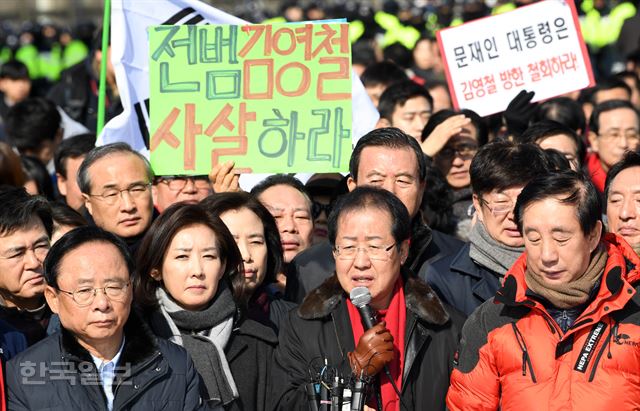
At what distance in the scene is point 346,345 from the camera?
17.3ft

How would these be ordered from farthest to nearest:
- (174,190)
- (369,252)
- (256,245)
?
(174,190), (256,245), (369,252)

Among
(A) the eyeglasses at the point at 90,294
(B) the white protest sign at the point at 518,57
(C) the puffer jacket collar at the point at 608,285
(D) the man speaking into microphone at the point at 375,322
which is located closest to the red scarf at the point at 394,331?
(D) the man speaking into microphone at the point at 375,322

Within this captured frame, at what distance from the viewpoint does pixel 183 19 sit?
25.3ft

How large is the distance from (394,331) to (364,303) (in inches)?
15.0

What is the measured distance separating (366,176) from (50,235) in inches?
62.3

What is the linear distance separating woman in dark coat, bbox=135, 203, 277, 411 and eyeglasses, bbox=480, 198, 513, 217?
4.06 feet

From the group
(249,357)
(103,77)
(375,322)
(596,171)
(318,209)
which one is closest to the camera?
(375,322)

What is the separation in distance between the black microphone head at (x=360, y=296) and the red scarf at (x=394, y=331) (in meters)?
0.28

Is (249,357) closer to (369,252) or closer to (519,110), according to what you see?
(369,252)

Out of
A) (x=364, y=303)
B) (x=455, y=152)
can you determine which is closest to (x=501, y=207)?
(x=364, y=303)

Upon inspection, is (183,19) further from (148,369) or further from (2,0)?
(2,0)

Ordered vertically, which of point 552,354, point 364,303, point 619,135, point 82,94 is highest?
A: point 82,94

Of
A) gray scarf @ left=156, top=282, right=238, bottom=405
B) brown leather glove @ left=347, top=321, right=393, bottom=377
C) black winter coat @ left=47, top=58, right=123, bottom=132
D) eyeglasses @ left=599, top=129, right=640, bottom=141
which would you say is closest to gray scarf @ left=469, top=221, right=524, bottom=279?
brown leather glove @ left=347, top=321, right=393, bottom=377

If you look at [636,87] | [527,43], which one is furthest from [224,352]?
[636,87]
